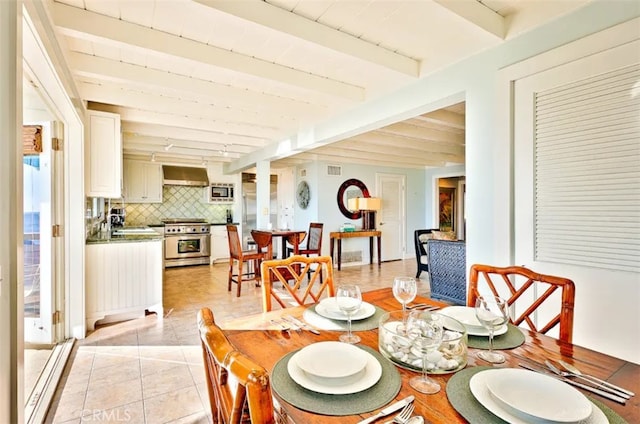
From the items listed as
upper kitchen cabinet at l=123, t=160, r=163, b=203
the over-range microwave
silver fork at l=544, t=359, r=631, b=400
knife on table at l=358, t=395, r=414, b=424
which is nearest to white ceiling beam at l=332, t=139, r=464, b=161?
→ the over-range microwave

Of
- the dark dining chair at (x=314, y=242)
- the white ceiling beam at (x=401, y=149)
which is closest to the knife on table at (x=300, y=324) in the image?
the dark dining chair at (x=314, y=242)

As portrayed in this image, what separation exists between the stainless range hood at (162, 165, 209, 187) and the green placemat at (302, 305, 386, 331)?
5876mm

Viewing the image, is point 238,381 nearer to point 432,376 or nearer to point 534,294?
point 432,376

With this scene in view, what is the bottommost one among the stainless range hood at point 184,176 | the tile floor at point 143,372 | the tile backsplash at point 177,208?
the tile floor at point 143,372

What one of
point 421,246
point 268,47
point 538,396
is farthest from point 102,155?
point 421,246

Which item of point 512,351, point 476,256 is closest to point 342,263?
point 476,256

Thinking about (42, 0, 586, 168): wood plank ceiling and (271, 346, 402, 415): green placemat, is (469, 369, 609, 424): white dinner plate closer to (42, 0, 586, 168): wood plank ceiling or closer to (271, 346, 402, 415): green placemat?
(271, 346, 402, 415): green placemat

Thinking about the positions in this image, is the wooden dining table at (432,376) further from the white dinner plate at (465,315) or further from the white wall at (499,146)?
the white wall at (499,146)

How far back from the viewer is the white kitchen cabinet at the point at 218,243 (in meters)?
6.70

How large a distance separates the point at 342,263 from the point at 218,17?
5.43 m

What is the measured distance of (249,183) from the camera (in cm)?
758

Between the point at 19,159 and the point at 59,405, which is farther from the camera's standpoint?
the point at 59,405

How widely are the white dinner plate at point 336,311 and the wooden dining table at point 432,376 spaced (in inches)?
3.9

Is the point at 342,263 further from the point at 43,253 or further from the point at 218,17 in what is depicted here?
the point at 218,17
